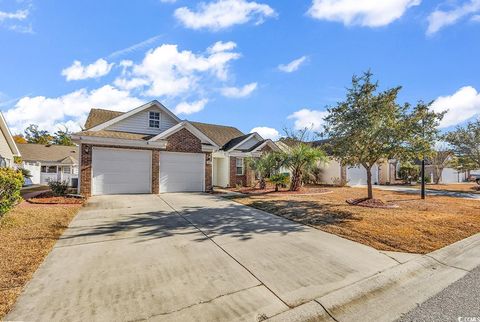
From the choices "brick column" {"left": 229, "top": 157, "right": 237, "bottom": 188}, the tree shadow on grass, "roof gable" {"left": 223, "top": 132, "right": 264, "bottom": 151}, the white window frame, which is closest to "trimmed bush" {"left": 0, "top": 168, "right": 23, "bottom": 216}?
the tree shadow on grass

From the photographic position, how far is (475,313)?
3.24m

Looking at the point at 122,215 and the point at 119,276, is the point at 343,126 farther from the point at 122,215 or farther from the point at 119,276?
the point at 119,276

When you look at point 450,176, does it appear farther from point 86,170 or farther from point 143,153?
point 86,170

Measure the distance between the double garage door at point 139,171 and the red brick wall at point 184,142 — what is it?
327 mm

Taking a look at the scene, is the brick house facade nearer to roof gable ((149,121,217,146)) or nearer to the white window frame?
roof gable ((149,121,217,146))

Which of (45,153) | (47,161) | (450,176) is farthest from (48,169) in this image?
(450,176)

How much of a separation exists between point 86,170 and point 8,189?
6120mm

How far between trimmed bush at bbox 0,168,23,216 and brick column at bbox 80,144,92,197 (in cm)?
559

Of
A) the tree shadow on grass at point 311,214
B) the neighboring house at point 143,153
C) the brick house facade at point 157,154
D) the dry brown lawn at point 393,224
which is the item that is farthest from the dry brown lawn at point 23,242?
the tree shadow on grass at point 311,214

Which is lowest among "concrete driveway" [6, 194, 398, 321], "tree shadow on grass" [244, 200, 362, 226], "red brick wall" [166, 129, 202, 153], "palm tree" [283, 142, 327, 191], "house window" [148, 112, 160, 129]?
"concrete driveway" [6, 194, 398, 321]

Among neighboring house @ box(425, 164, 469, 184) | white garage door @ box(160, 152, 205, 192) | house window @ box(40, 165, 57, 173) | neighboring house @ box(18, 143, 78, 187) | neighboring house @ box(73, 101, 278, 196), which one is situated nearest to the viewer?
neighboring house @ box(73, 101, 278, 196)

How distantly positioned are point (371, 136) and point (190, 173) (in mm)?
10182

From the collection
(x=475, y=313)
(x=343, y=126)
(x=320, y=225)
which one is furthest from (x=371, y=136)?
(x=475, y=313)

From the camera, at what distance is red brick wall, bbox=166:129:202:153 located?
15094 millimetres
